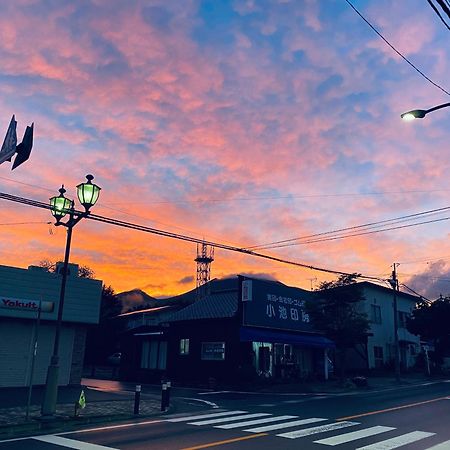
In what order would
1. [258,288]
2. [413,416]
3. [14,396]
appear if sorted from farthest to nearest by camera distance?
[258,288] < [14,396] < [413,416]

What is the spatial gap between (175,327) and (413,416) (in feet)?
72.8

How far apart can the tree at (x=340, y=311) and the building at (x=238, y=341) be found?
7.04 feet

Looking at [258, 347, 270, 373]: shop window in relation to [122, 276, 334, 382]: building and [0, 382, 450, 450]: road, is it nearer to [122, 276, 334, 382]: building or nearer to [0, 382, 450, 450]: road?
[122, 276, 334, 382]: building

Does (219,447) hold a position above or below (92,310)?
below

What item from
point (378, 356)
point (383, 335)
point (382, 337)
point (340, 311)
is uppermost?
point (340, 311)

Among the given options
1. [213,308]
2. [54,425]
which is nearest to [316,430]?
[54,425]

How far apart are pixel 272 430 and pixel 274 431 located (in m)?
0.17

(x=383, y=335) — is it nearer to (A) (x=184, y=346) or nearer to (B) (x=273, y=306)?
(B) (x=273, y=306)

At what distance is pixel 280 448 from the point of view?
977 centimetres

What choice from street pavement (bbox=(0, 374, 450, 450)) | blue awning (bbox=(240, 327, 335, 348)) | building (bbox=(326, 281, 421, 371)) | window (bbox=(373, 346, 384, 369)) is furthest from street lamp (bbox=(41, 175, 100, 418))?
window (bbox=(373, 346, 384, 369))

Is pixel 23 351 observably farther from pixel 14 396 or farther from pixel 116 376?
pixel 116 376

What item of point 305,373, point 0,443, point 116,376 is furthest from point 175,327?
point 0,443

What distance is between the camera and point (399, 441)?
10688 millimetres

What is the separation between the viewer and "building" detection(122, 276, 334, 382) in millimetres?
30578
